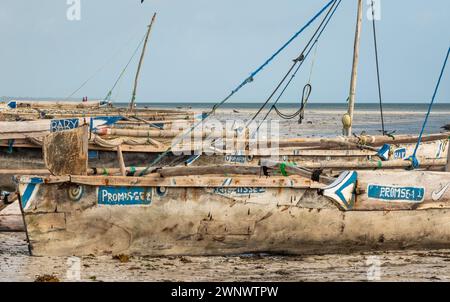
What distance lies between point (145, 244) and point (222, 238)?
1.19 metres

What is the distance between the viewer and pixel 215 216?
10461mm

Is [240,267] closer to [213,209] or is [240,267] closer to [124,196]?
[213,209]

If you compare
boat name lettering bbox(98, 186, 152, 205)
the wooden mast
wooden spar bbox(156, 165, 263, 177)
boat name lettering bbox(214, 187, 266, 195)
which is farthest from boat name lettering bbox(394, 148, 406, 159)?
boat name lettering bbox(98, 186, 152, 205)

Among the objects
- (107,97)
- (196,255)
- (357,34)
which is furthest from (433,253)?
(107,97)

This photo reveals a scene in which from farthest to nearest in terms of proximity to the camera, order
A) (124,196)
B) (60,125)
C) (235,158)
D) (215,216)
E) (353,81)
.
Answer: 1. (353,81)
2. (60,125)
3. (235,158)
4. (215,216)
5. (124,196)

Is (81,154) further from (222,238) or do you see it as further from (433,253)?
(433,253)

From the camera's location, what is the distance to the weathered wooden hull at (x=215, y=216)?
10055mm

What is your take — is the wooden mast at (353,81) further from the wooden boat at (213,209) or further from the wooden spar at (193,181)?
the wooden spar at (193,181)

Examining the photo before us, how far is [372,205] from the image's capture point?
32.8 ft

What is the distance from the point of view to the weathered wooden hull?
10055mm

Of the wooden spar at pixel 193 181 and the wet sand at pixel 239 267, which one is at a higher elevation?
the wooden spar at pixel 193 181

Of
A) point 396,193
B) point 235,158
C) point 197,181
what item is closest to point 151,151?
point 235,158

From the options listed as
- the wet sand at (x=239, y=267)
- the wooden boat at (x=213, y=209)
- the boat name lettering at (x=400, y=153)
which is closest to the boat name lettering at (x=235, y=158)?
the boat name lettering at (x=400, y=153)
